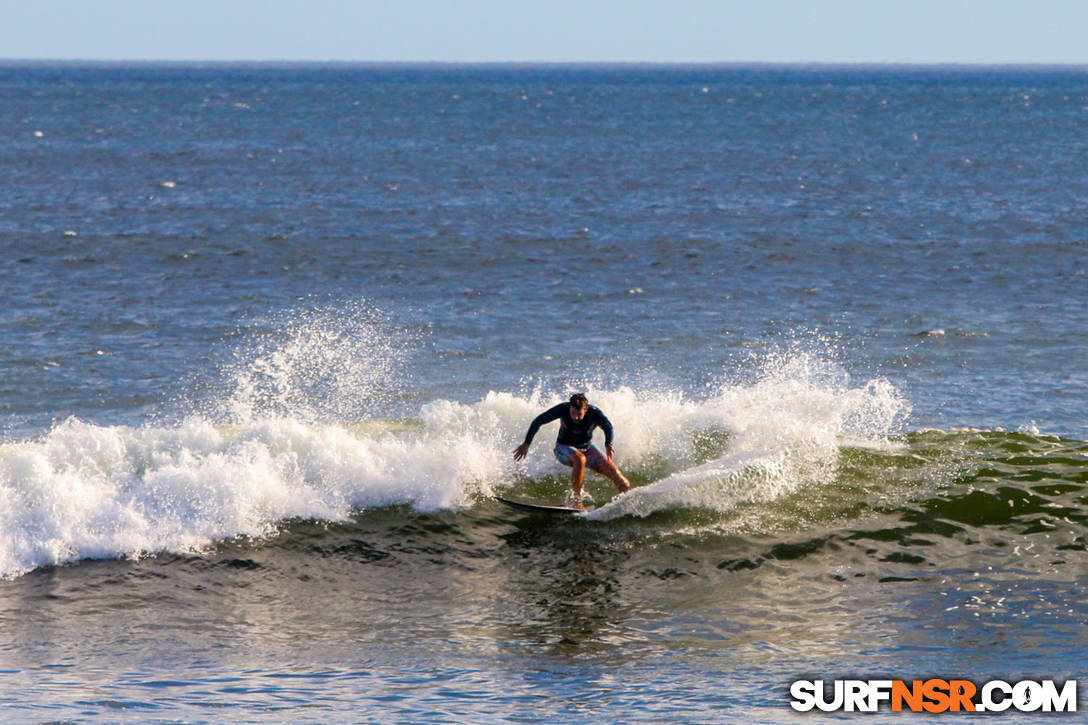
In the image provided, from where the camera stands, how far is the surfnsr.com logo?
11.3m

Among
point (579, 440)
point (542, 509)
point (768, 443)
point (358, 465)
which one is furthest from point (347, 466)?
point (768, 443)

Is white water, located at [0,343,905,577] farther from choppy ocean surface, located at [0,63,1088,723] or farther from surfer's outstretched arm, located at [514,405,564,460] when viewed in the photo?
surfer's outstretched arm, located at [514,405,564,460]

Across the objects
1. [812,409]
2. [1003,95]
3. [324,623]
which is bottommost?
[324,623]

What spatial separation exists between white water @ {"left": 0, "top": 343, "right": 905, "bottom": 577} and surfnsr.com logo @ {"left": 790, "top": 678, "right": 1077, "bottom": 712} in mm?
5199

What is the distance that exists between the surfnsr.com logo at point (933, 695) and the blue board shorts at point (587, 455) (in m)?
5.78

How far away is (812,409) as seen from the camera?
19.1 metres

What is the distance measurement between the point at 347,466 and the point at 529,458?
269 centimetres

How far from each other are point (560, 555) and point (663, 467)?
3.33m

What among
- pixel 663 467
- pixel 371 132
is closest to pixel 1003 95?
pixel 371 132

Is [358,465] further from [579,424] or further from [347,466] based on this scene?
[579,424]

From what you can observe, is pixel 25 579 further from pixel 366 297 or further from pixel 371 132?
pixel 371 132

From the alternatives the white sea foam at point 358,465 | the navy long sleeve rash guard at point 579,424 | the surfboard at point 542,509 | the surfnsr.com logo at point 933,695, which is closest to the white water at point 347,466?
the white sea foam at point 358,465

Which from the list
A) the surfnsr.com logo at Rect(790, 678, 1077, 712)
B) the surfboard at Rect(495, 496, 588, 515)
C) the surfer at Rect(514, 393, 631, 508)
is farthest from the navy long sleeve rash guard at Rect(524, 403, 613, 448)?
the surfnsr.com logo at Rect(790, 678, 1077, 712)

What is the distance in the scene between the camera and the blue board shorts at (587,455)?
671 inches
